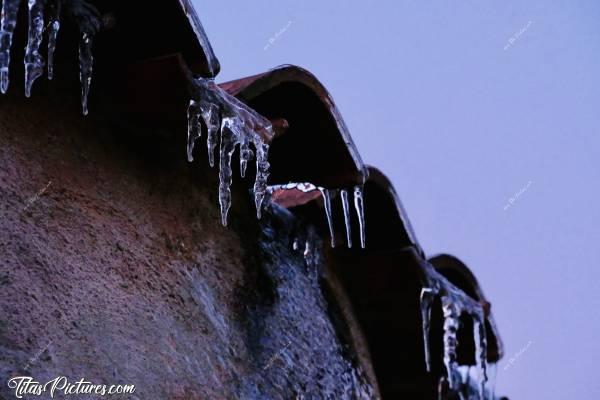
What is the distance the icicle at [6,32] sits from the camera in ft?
6.91

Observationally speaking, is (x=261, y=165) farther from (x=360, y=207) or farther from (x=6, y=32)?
(x=6, y=32)

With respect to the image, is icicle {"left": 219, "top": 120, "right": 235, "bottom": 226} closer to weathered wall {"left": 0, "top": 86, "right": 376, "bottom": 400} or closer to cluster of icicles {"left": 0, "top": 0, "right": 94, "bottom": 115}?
weathered wall {"left": 0, "top": 86, "right": 376, "bottom": 400}

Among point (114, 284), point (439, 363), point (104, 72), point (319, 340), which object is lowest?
point (439, 363)

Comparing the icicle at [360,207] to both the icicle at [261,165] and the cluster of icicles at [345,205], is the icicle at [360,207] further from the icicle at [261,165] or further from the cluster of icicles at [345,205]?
the icicle at [261,165]

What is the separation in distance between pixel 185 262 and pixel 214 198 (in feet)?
1.39

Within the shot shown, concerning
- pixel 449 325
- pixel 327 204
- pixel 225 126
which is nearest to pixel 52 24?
pixel 225 126

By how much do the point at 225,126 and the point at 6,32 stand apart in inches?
33.3

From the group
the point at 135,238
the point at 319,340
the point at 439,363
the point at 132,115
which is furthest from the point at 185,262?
the point at 439,363

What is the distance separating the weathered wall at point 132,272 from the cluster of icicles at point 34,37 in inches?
6.7

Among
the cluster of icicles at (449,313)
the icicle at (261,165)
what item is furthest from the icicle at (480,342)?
the icicle at (261,165)

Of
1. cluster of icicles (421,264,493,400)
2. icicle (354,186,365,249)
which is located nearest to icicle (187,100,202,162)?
icicle (354,186,365,249)

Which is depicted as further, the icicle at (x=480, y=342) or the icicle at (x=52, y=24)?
the icicle at (x=480, y=342)

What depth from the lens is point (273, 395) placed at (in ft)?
10.4

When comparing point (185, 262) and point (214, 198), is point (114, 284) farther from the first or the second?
point (214, 198)
